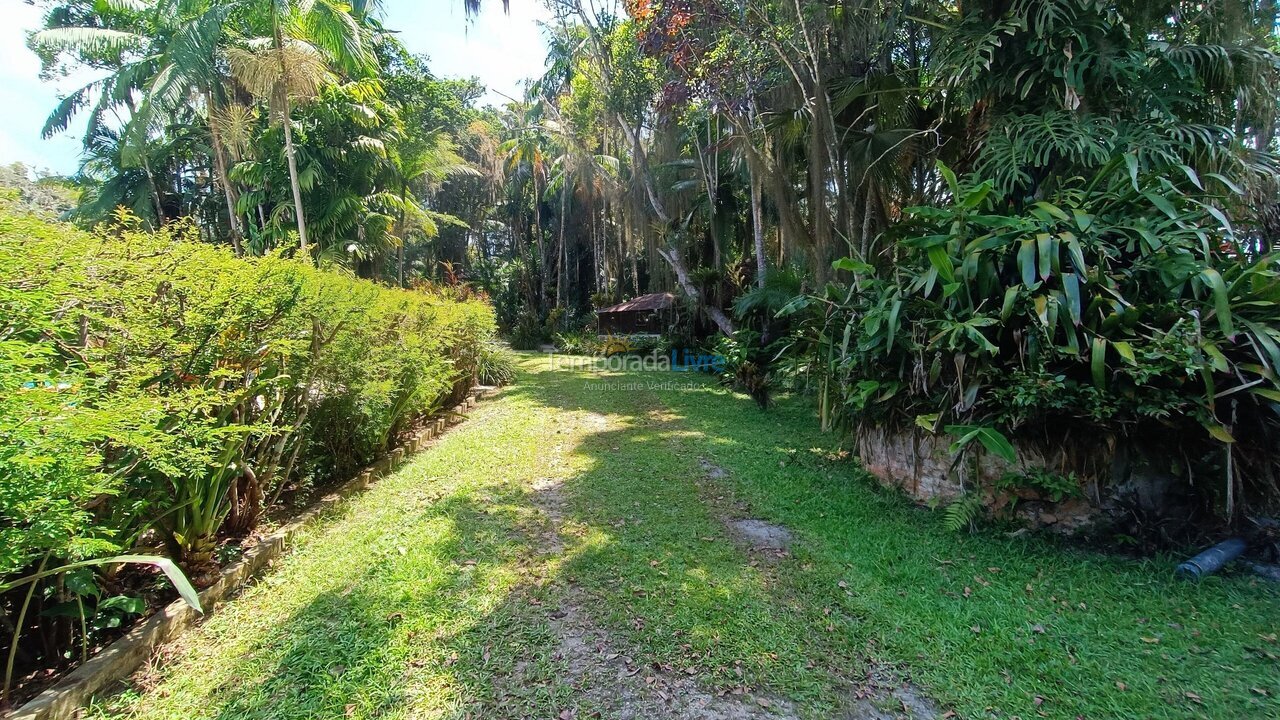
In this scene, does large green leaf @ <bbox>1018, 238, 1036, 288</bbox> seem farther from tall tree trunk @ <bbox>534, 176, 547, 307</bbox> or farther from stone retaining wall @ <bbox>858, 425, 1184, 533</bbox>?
tall tree trunk @ <bbox>534, 176, 547, 307</bbox>

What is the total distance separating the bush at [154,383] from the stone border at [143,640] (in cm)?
21

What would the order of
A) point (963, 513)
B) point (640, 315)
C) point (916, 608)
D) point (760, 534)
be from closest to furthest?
point (916, 608) → point (963, 513) → point (760, 534) → point (640, 315)

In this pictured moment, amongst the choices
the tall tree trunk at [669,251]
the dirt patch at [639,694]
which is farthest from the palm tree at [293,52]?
the dirt patch at [639,694]

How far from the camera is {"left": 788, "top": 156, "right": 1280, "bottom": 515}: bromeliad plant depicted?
2.65 m

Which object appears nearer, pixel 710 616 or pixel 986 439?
pixel 710 616

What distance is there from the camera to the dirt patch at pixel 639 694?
6.02 ft

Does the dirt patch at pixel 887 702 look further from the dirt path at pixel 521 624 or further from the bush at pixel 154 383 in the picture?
the bush at pixel 154 383

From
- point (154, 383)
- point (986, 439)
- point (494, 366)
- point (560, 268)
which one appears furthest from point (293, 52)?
point (560, 268)

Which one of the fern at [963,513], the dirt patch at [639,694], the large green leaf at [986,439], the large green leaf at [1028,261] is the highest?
the large green leaf at [1028,261]

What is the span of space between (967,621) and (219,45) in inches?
570

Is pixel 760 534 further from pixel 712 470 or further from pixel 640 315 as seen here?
pixel 640 315

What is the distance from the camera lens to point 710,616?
2412mm

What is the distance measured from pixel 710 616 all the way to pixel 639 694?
1.98 feet

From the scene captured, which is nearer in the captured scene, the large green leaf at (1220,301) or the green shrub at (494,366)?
the large green leaf at (1220,301)
